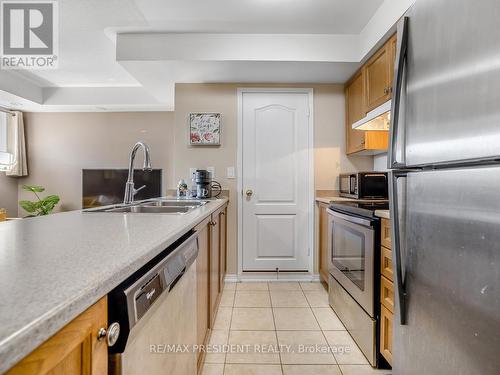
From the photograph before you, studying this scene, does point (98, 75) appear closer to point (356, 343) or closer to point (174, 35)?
point (174, 35)

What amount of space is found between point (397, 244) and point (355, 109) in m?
2.00

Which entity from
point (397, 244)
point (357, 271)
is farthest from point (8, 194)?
point (397, 244)

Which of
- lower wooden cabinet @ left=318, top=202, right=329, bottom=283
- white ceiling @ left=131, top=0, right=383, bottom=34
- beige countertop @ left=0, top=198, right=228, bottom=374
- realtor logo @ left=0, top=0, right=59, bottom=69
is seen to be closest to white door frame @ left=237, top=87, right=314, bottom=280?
lower wooden cabinet @ left=318, top=202, right=329, bottom=283

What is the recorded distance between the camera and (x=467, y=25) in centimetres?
81

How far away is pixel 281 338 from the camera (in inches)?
75.1

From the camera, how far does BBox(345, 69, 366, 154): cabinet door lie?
2637mm

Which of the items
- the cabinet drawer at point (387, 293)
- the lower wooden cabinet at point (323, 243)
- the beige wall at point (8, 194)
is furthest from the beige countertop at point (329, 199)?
the beige wall at point (8, 194)

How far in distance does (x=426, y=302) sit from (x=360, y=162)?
2312 millimetres

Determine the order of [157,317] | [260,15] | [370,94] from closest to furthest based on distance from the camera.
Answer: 1. [157,317]
2. [260,15]
3. [370,94]

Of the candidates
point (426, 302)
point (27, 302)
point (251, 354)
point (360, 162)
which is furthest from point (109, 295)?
point (360, 162)

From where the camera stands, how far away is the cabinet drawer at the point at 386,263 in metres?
1.44

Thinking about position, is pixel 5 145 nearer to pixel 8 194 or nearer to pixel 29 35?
pixel 8 194

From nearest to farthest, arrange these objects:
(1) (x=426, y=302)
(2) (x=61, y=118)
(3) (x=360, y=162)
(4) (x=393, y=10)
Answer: (1) (x=426, y=302), (4) (x=393, y=10), (3) (x=360, y=162), (2) (x=61, y=118)

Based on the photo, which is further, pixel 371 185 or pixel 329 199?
pixel 329 199
